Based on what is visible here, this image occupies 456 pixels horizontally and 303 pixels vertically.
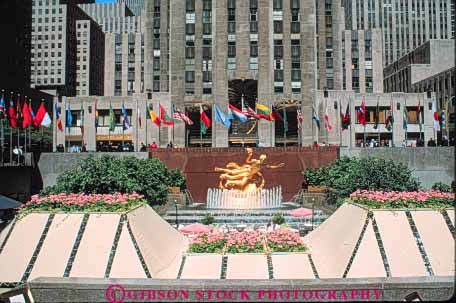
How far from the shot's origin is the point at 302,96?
61.7 m

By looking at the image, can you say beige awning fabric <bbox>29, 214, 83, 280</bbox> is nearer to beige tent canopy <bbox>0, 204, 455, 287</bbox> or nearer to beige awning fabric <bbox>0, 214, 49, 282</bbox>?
beige tent canopy <bbox>0, 204, 455, 287</bbox>

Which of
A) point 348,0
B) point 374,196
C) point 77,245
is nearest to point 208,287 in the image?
point 77,245

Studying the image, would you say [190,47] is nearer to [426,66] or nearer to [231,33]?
[231,33]

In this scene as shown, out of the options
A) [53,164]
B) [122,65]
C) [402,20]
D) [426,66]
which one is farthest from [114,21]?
[53,164]

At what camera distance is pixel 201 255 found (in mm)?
12711

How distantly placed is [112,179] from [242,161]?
62.1 feet

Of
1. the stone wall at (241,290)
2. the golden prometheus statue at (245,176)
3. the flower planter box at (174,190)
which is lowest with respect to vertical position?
the flower planter box at (174,190)

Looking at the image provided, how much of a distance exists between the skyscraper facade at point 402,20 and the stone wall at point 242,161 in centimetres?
10816

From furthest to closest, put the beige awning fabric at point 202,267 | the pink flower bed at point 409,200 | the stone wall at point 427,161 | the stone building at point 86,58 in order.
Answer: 1. the stone building at point 86,58
2. the stone wall at point 427,161
3. the pink flower bed at point 409,200
4. the beige awning fabric at point 202,267

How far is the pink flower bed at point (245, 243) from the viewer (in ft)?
42.0

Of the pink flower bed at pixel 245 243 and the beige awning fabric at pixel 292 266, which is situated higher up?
the pink flower bed at pixel 245 243

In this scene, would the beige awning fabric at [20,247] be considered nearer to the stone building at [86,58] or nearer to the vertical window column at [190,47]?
the vertical window column at [190,47]

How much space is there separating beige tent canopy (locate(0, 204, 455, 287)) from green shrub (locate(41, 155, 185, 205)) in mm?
10062

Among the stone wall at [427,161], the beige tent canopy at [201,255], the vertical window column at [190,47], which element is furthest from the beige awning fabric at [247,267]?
the vertical window column at [190,47]
